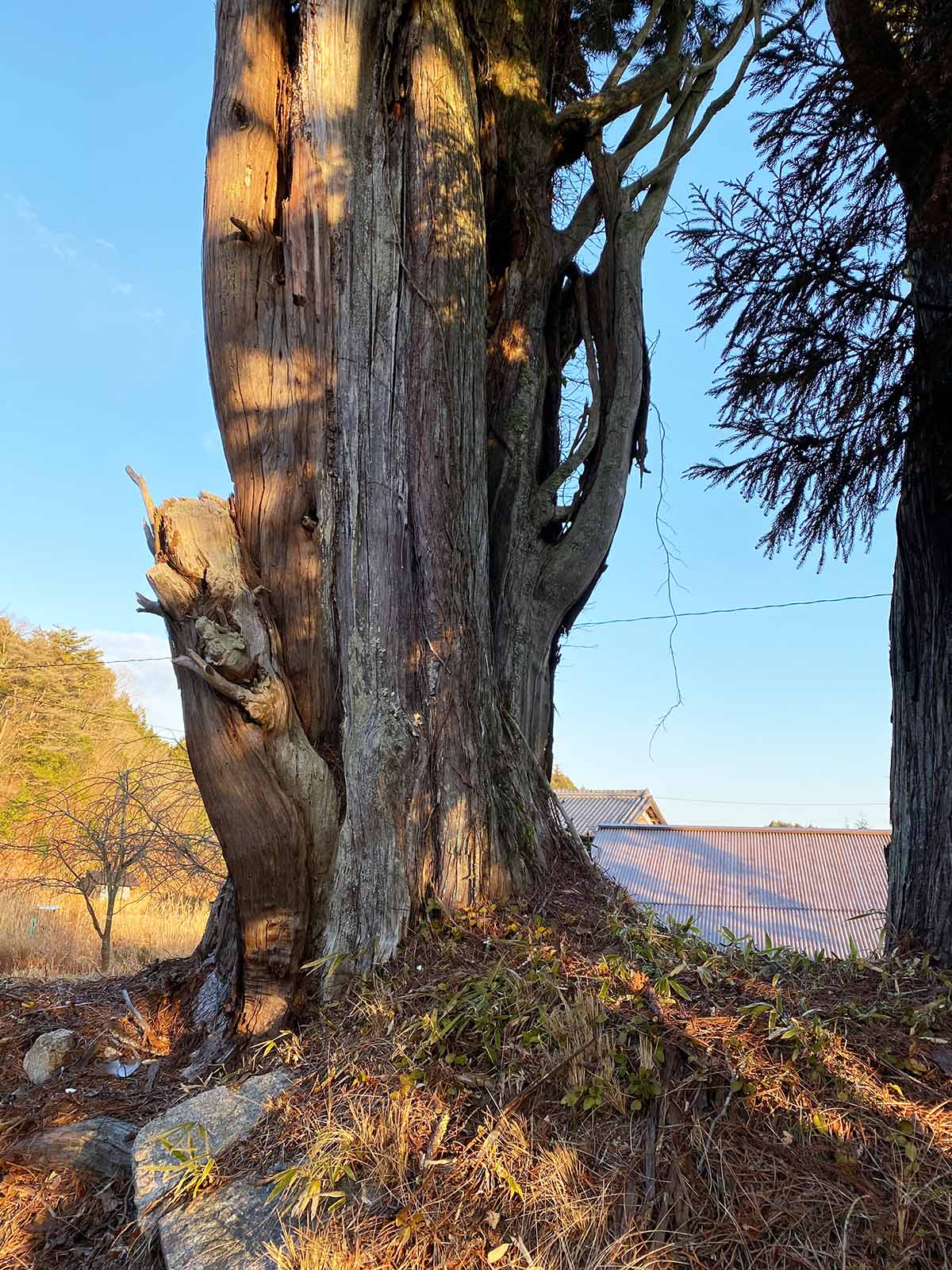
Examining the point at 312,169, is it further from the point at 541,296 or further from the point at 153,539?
the point at 153,539

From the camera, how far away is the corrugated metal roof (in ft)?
78.4

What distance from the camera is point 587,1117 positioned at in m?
2.36

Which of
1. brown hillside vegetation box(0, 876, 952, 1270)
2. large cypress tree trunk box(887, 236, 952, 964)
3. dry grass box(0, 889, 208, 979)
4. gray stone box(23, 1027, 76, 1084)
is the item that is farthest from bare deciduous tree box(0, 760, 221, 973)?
large cypress tree trunk box(887, 236, 952, 964)

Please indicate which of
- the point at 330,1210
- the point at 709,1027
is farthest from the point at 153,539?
the point at 709,1027

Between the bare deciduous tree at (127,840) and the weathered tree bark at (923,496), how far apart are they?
6.93 metres

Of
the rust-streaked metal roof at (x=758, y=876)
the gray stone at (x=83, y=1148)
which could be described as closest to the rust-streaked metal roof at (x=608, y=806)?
the rust-streaked metal roof at (x=758, y=876)

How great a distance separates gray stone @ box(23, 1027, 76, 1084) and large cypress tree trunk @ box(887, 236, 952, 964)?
140 inches

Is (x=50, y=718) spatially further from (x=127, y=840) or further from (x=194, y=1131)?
(x=194, y=1131)

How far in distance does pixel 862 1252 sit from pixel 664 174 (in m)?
5.64

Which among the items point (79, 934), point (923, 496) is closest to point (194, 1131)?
point (923, 496)

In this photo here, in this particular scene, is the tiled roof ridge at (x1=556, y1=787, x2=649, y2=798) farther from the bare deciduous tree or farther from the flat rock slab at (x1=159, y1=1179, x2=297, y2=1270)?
the flat rock slab at (x1=159, y1=1179, x2=297, y2=1270)

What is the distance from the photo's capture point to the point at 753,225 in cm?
404

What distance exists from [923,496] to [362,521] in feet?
8.09

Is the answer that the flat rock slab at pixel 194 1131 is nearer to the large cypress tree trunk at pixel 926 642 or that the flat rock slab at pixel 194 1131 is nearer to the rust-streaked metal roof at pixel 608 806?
the large cypress tree trunk at pixel 926 642
